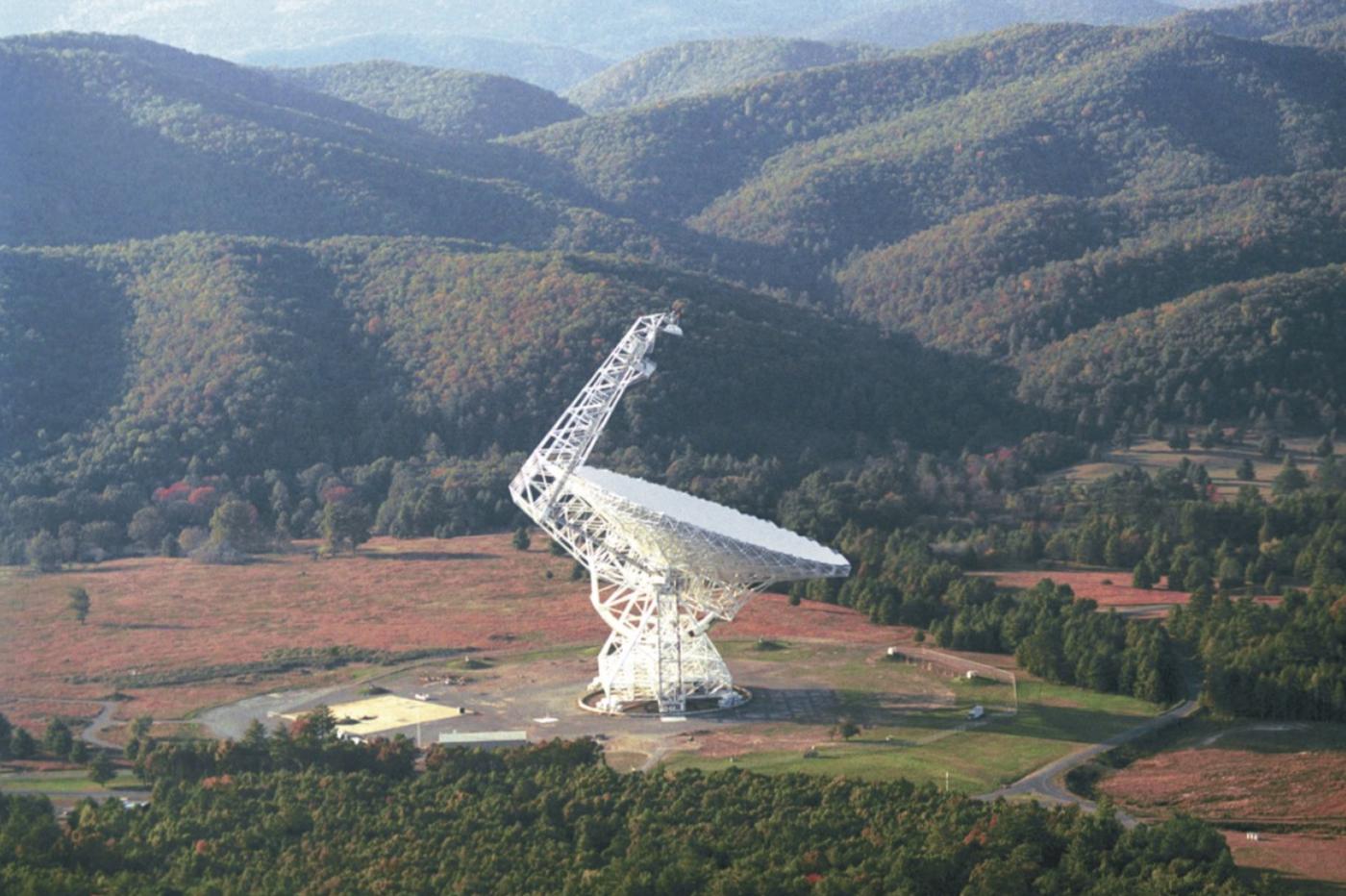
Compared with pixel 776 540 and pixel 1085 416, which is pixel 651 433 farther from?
pixel 776 540

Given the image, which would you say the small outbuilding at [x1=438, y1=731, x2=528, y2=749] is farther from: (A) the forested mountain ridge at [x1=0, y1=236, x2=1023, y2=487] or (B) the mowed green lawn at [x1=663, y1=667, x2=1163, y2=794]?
(A) the forested mountain ridge at [x1=0, y1=236, x2=1023, y2=487]

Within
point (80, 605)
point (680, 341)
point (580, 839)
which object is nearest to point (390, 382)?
point (680, 341)

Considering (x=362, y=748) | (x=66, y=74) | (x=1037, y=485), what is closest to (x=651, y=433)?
(x=1037, y=485)

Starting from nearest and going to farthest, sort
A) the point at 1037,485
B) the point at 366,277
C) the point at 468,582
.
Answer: the point at 468,582, the point at 1037,485, the point at 366,277

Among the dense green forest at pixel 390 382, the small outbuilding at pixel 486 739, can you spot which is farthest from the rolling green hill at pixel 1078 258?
the small outbuilding at pixel 486 739

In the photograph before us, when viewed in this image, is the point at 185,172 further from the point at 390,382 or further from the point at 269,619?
the point at 269,619

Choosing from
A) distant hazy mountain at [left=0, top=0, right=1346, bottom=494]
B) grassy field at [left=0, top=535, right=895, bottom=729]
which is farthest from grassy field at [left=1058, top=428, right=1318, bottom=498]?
grassy field at [left=0, top=535, right=895, bottom=729]

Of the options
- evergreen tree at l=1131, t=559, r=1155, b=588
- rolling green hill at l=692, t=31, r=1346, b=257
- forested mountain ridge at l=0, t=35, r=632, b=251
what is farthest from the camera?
rolling green hill at l=692, t=31, r=1346, b=257

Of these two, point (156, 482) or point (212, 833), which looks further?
point (156, 482)
